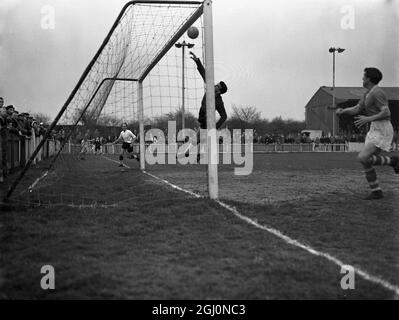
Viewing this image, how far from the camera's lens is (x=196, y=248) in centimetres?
432

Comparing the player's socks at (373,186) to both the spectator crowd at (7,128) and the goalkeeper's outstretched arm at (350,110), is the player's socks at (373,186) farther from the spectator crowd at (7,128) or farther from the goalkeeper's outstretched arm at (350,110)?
the spectator crowd at (7,128)

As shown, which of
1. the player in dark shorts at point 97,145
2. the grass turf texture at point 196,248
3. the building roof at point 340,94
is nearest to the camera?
the grass turf texture at point 196,248

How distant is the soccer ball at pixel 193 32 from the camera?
29.2 feet

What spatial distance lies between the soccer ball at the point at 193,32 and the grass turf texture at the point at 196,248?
11.3 ft

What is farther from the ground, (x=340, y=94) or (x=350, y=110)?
(x=340, y=94)

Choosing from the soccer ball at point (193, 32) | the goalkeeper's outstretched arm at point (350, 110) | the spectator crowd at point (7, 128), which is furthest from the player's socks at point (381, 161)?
the spectator crowd at point (7, 128)

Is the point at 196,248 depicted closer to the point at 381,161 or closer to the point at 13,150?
the point at 381,161

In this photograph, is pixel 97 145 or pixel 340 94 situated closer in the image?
pixel 97 145

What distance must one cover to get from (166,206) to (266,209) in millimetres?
1500

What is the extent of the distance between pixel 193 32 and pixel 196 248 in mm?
5728

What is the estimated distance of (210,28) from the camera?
24.6ft

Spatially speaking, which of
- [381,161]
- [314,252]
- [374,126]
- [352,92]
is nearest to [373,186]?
[381,161]

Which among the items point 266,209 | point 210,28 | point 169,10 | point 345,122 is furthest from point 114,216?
point 345,122

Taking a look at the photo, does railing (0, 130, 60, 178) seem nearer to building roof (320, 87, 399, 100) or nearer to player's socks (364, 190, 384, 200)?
player's socks (364, 190, 384, 200)
